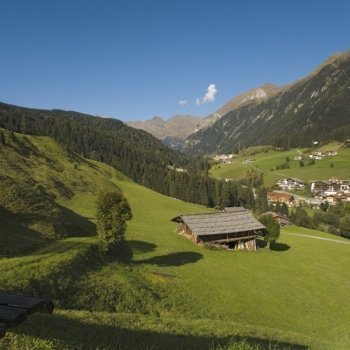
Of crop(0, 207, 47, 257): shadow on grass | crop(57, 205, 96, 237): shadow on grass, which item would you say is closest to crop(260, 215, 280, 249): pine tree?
crop(57, 205, 96, 237): shadow on grass

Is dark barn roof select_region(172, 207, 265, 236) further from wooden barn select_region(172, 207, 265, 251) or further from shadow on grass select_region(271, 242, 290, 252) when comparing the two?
shadow on grass select_region(271, 242, 290, 252)

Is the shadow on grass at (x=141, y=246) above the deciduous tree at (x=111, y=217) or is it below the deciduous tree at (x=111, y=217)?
below

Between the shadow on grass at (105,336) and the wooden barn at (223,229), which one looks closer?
the shadow on grass at (105,336)

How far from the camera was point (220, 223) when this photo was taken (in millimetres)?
69062

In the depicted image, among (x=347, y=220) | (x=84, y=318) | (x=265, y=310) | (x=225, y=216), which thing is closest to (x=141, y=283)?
(x=265, y=310)

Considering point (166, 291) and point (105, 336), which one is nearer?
point (105, 336)

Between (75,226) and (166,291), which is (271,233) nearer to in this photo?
(75,226)

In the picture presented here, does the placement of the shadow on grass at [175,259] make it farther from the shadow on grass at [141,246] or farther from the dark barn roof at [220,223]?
the dark barn roof at [220,223]

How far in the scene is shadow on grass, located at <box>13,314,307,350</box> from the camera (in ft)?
37.9

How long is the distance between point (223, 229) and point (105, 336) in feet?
182

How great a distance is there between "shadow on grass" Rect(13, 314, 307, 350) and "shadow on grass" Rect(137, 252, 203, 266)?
27.9 m

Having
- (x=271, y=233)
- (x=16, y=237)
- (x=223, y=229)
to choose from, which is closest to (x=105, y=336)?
(x=16, y=237)

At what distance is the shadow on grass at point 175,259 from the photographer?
45.5 m

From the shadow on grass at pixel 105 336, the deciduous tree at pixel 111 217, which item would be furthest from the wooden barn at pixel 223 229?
the shadow on grass at pixel 105 336
